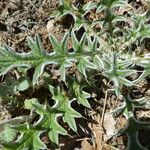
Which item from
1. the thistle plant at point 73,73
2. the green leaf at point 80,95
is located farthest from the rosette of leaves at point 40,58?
the green leaf at point 80,95

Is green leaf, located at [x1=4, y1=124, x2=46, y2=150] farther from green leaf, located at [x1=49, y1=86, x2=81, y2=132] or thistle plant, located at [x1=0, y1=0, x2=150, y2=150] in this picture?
green leaf, located at [x1=49, y1=86, x2=81, y2=132]

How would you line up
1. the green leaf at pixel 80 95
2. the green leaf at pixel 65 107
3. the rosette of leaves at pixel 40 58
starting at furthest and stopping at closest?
the green leaf at pixel 80 95 < the green leaf at pixel 65 107 < the rosette of leaves at pixel 40 58

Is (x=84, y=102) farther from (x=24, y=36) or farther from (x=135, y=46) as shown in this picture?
(x=24, y=36)

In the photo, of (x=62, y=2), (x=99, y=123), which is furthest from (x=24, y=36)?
(x=99, y=123)

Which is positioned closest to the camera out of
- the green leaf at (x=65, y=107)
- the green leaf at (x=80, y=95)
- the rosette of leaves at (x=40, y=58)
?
the rosette of leaves at (x=40, y=58)

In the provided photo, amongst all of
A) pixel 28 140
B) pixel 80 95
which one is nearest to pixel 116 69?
pixel 80 95

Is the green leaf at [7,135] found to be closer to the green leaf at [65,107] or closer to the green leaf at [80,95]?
the green leaf at [65,107]

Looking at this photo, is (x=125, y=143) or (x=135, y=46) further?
(x=135, y=46)

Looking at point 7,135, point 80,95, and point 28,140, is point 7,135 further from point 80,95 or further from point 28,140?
point 80,95
